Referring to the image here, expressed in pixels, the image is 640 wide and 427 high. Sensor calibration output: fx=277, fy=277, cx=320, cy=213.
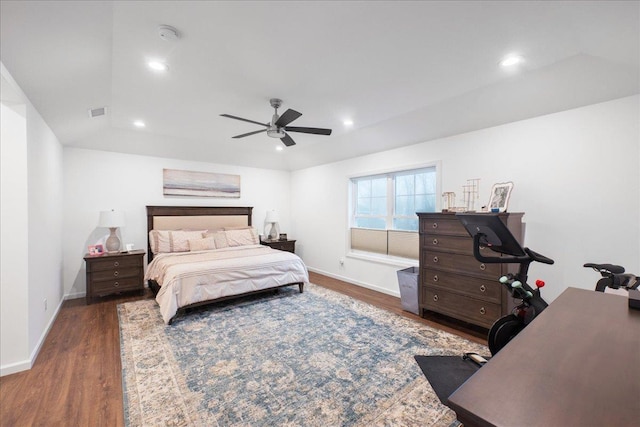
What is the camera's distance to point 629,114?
2.43 meters

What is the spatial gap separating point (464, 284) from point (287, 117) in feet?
8.58

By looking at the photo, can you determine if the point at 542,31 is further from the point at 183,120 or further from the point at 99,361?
the point at 99,361

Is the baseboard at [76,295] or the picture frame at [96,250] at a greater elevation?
the picture frame at [96,250]

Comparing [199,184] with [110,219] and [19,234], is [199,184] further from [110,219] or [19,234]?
[19,234]

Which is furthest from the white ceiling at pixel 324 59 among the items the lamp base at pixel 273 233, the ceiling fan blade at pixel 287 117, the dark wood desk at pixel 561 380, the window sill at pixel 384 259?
the lamp base at pixel 273 233

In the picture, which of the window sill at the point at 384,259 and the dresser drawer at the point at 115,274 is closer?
the dresser drawer at the point at 115,274

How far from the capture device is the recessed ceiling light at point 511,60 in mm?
2205

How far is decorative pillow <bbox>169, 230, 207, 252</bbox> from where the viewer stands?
471 cm

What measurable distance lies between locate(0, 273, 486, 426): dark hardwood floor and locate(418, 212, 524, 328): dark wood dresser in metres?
0.24

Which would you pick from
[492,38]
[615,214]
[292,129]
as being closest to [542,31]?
[492,38]

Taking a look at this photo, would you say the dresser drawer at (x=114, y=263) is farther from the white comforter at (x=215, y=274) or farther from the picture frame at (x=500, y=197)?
the picture frame at (x=500, y=197)

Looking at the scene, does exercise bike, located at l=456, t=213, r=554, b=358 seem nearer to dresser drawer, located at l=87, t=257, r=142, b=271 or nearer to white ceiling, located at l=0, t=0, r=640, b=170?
white ceiling, located at l=0, t=0, r=640, b=170

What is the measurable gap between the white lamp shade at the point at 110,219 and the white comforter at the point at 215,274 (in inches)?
32.1

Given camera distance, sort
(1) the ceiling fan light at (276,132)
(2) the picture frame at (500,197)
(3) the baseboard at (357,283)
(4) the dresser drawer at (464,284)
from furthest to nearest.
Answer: (3) the baseboard at (357,283) < (1) the ceiling fan light at (276,132) < (2) the picture frame at (500,197) < (4) the dresser drawer at (464,284)
